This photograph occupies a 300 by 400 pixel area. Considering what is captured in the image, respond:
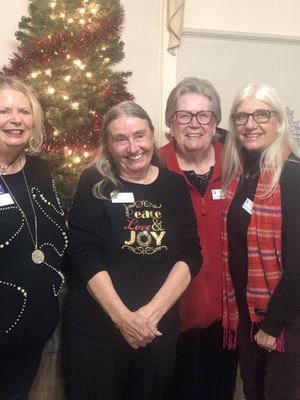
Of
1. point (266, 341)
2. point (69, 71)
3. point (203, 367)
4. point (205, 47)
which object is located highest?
point (205, 47)

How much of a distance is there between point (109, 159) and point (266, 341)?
100 centimetres

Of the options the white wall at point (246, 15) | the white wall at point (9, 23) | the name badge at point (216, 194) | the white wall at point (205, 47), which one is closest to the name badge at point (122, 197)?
the name badge at point (216, 194)

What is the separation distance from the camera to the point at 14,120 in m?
1.60

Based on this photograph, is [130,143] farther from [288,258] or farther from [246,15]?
[246,15]

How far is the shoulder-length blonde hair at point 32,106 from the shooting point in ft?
5.43

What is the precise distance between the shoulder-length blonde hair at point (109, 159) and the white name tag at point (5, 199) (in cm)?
33

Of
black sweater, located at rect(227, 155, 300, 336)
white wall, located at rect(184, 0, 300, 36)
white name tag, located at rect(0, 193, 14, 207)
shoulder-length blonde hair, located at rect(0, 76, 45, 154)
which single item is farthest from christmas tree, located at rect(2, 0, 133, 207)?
black sweater, located at rect(227, 155, 300, 336)

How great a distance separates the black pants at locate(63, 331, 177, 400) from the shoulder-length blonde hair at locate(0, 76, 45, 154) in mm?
815

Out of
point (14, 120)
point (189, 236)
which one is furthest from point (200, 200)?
point (14, 120)

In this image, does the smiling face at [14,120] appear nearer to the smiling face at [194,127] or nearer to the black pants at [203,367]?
the smiling face at [194,127]

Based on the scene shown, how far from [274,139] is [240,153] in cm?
20

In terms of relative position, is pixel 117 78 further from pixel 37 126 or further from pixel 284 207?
pixel 284 207

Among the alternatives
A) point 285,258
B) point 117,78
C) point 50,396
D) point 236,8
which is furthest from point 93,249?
point 236,8

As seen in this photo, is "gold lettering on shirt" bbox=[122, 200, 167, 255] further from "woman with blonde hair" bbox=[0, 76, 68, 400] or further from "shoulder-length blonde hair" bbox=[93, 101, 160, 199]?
"woman with blonde hair" bbox=[0, 76, 68, 400]
